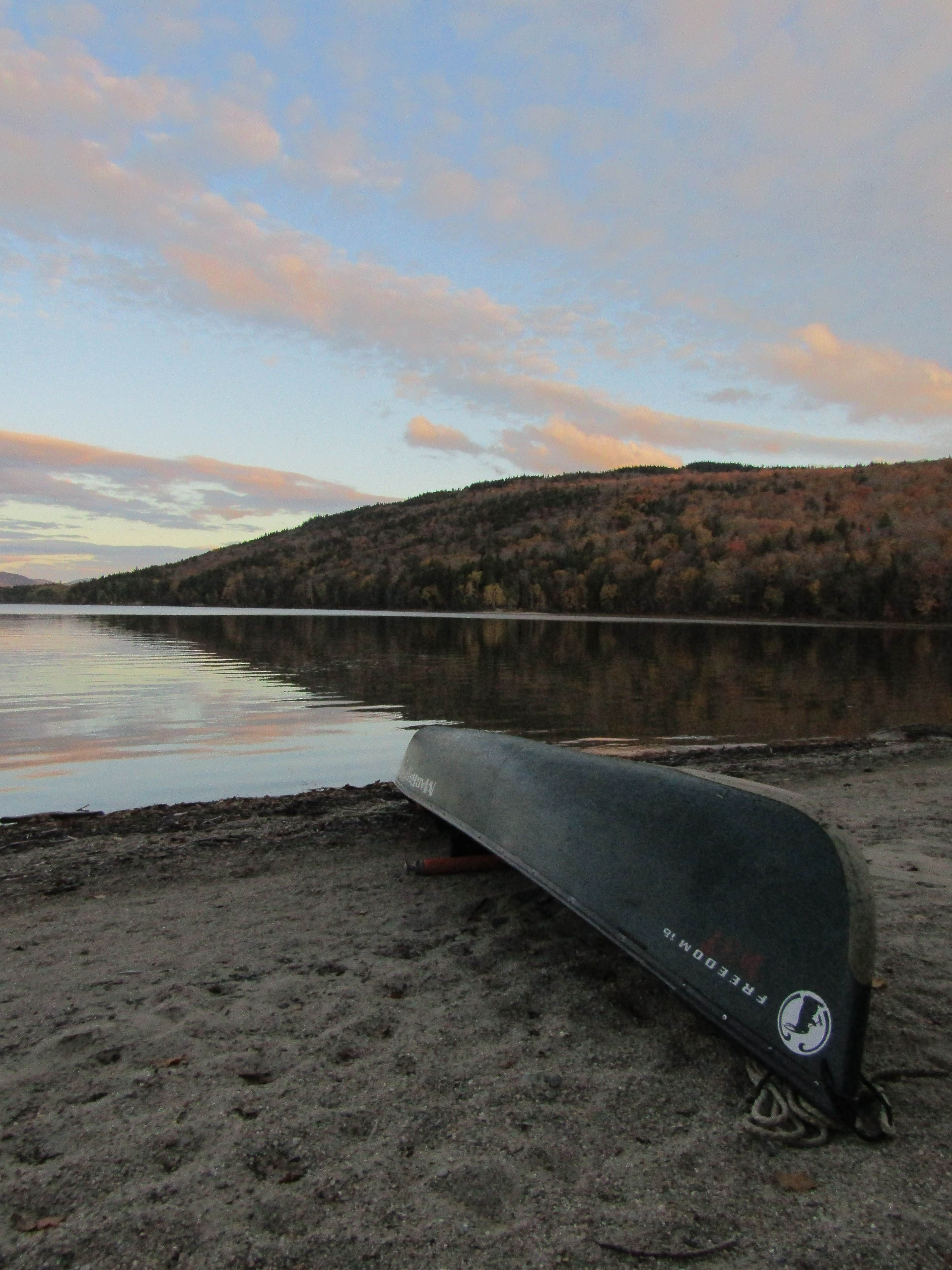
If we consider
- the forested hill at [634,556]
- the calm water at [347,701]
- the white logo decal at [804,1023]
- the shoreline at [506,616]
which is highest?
the forested hill at [634,556]

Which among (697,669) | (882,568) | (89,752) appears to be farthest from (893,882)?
(882,568)

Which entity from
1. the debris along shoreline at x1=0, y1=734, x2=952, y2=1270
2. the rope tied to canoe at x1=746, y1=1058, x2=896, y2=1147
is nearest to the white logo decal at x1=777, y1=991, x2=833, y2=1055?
the rope tied to canoe at x1=746, y1=1058, x2=896, y2=1147

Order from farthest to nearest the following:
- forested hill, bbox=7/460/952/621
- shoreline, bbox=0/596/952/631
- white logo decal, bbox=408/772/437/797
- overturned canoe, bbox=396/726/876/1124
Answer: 1. forested hill, bbox=7/460/952/621
2. shoreline, bbox=0/596/952/631
3. white logo decal, bbox=408/772/437/797
4. overturned canoe, bbox=396/726/876/1124

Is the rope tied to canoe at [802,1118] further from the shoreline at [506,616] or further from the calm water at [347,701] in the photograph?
the shoreline at [506,616]

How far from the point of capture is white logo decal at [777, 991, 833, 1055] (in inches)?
115

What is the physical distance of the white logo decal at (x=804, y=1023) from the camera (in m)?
2.92

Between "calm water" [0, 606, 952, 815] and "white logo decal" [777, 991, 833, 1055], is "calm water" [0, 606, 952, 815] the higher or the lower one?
the lower one

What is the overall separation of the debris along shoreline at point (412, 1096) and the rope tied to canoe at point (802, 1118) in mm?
45

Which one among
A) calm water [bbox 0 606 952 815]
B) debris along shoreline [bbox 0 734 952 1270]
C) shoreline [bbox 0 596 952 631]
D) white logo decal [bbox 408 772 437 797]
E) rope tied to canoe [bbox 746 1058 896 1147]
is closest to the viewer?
debris along shoreline [bbox 0 734 952 1270]

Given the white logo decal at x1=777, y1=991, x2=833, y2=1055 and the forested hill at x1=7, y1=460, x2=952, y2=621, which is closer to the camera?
the white logo decal at x1=777, y1=991, x2=833, y2=1055

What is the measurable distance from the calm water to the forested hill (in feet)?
165

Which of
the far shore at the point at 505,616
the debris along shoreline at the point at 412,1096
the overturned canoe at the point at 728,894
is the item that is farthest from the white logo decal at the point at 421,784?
the far shore at the point at 505,616

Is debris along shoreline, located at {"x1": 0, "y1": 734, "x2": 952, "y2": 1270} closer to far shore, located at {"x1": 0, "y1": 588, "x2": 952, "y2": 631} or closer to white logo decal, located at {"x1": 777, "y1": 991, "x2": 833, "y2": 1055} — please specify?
white logo decal, located at {"x1": 777, "y1": 991, "x2": 833, "y2": 1055}

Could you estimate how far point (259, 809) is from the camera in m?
8.38
